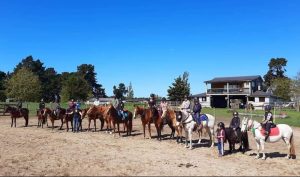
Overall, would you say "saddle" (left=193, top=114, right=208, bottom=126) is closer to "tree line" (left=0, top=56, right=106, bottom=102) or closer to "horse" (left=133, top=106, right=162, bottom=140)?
"horse" (left=133, top=106, right=162, bottom=140)

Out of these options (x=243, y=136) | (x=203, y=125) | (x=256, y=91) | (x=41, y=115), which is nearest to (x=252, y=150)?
(x=243, y=136)

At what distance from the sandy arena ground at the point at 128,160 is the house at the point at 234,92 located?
181 ft

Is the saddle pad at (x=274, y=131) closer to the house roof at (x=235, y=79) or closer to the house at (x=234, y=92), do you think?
the house at (x=234, y=92)

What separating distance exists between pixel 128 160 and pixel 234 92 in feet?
208

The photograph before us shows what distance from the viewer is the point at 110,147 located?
1780cm

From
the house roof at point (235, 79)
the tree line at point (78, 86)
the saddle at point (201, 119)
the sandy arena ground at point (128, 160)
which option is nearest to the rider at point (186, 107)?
the saddle at point (201, 119)

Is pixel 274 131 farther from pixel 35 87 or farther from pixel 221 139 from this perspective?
pixel 35 87

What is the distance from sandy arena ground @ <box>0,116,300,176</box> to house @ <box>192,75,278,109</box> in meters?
55.2

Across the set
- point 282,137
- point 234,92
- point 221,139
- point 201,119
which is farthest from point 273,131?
point 234,92

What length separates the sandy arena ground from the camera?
39.8 feet

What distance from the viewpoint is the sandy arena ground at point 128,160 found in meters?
12.1

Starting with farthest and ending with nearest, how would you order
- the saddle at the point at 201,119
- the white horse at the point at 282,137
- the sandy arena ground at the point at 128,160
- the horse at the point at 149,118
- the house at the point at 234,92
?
the house at the point at 234,92
the horse at the point at 149,118
the saddle at the point at 201,119
the white horse at the point at 282,137
the sandy arena ground at the point at 128,160

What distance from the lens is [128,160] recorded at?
14.2 metres

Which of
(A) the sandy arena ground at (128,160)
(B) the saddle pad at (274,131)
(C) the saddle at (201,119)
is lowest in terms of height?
(A) the sandy arena ground at (128,160)
